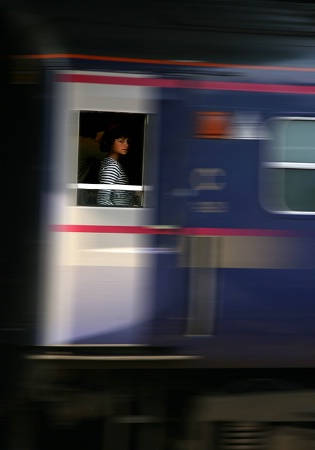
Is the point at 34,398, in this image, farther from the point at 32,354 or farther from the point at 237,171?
the point at 237,171

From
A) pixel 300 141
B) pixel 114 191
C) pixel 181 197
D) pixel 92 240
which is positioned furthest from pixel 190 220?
pixel 300 141

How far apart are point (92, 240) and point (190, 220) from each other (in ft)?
1.93

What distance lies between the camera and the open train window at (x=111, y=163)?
3.89m

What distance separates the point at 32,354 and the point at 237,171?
1.62 m

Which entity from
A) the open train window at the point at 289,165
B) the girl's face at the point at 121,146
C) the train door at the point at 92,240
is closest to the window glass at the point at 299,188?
the open train window at the point at 289,165

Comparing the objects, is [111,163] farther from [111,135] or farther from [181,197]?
[181,197]

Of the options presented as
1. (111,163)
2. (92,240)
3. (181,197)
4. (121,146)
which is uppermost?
(121,146)

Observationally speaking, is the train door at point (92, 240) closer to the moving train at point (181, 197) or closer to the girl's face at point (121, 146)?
the moving train at point (181, 197)

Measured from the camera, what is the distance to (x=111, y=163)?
13.0ft

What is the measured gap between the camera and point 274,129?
3.94 meters

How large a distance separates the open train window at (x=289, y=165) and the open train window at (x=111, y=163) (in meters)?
0.77

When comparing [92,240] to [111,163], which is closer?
[92,240]

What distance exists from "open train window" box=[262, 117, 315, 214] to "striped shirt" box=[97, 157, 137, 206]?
2.68 feet

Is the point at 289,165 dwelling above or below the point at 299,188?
above
